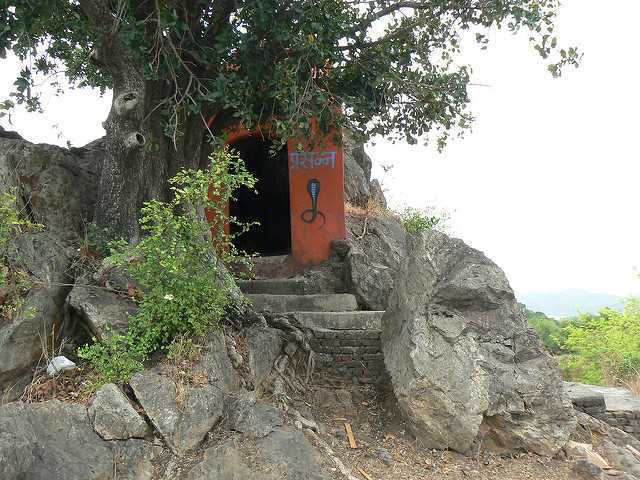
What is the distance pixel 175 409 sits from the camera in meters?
4.54

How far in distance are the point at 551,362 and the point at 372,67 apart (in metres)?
4.17

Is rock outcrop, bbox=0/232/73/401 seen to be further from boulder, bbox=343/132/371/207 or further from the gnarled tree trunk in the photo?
boulder, bbox=343/132/371/207

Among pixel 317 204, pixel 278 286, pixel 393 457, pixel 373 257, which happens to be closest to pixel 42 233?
pixel 278 286

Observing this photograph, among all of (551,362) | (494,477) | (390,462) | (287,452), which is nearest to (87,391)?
(287,452)

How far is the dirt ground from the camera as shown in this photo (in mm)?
4941

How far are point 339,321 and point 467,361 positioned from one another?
1883 millimetres

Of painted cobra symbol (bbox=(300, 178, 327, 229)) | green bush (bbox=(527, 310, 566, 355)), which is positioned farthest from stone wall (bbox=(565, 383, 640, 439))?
green bush (bbox=(527, 310, 566, 355))

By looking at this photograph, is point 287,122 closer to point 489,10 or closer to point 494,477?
point 489,10

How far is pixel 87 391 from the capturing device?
4598 mm

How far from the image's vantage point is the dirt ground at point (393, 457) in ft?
16.2

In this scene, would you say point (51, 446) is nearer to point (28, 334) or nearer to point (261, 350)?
point (28, 334)

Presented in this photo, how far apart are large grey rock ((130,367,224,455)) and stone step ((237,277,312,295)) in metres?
3.44

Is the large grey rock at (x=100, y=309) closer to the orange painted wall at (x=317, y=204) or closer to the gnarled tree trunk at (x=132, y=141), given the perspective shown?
the gnarled tree trunk at (x=132, y=141)

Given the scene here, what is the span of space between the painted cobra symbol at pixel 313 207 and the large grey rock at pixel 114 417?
4991mm
